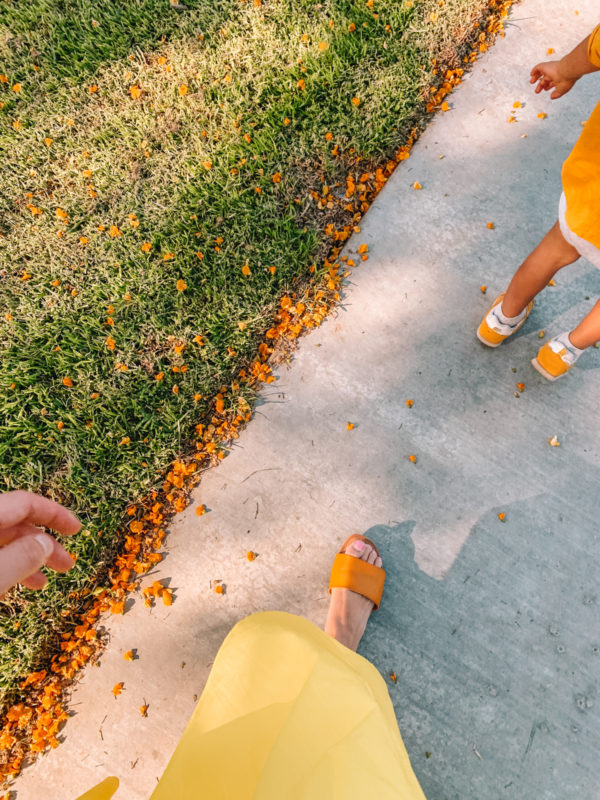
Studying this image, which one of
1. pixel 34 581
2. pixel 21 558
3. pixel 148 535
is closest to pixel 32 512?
pixel 21 558

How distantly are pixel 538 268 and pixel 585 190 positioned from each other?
1.24 feet

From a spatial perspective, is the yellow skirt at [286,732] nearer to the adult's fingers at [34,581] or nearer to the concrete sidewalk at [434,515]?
the adult's fingers at [34,581]

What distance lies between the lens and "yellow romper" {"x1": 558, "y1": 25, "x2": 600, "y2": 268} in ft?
4.76

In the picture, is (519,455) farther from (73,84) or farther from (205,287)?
(73,84)

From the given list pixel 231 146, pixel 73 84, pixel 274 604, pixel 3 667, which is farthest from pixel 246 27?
pixel 3 667

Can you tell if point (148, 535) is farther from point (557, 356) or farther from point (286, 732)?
point (557, 356)

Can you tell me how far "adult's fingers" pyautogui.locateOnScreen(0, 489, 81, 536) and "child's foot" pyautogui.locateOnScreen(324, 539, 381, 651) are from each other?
1.08 metres

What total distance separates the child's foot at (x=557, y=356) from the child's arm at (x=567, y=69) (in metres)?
0.91

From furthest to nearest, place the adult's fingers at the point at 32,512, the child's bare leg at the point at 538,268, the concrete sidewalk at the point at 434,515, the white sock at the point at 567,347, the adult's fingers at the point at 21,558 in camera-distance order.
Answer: the white sock at the point at 567,347
the concrete sidewalk at the point at 434,515
the child's bare leg at the point at 538,268
the adult's fingers at the point at 32,512
the adult's fingers at the point at 21,558

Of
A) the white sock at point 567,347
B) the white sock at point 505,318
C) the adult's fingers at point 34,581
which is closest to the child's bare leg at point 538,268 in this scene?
the white sock at point 505,318

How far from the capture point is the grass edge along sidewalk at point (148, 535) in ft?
6.50

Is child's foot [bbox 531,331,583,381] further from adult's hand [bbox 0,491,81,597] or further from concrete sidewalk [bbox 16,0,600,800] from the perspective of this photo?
adult's hand [bbox 0,491,81,597]

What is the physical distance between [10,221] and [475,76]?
2.64 m

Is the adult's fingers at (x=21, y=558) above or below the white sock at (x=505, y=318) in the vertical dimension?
above
